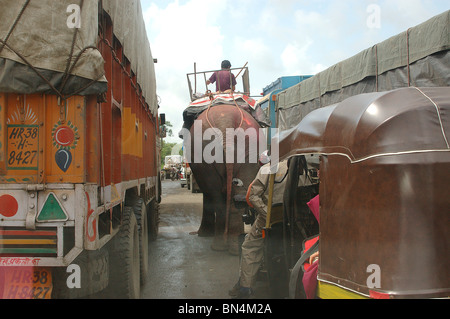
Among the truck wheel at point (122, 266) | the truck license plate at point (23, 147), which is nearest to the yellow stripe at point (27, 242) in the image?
the truck license plate at point (23, 147)

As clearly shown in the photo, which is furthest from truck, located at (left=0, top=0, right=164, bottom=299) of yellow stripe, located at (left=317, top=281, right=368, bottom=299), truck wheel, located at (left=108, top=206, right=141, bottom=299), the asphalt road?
the asphalt road

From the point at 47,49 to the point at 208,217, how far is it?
5.90 m

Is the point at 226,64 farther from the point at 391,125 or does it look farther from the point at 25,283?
the point at 391,125

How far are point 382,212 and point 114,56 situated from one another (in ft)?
9.08

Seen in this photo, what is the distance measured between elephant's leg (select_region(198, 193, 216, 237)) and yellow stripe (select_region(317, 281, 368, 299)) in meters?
5.16

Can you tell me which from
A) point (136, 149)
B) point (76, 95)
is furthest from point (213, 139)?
point (76, 95)

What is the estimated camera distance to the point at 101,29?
3.28 metres

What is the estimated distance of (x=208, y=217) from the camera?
8.23 meters

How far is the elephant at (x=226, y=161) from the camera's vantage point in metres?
7.00

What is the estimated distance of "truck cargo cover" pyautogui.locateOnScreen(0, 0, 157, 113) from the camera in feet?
8.68

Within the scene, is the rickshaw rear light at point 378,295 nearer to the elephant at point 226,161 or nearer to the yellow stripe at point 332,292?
the yellow stripe at point 332,292

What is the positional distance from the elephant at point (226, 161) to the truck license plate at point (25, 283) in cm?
424

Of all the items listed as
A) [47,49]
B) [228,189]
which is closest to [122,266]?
[47,49]

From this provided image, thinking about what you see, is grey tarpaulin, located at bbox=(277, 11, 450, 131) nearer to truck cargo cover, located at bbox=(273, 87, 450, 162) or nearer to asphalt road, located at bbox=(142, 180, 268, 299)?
truck cargo cover, located at bbox=(273, 87, 450, 162)
